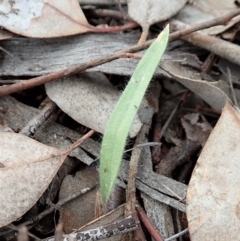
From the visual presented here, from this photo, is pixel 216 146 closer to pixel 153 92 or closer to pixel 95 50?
pixel 153 92

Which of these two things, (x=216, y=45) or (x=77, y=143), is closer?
(x=77, y=143)

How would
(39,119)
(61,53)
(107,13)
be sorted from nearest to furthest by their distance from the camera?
(39,119) → (61,53) → (107,13)

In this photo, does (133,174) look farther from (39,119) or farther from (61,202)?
(39,119)

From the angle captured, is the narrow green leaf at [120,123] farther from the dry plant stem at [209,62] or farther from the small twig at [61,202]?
the dry plant stem at [209,62]

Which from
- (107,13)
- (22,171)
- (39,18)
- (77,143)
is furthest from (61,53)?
(22,171)

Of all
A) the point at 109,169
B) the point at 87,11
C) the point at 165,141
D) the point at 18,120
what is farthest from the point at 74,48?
the point at 109,169

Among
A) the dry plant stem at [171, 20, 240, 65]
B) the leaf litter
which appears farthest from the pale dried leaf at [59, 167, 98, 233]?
the dry plant stem at [171, 20, 240, 65]
